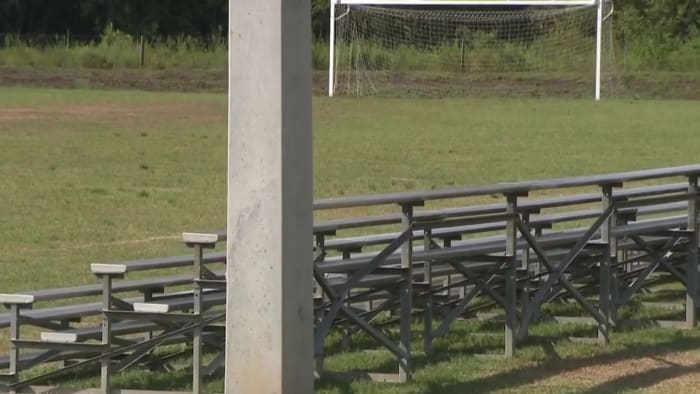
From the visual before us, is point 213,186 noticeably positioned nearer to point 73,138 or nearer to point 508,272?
point 73,138

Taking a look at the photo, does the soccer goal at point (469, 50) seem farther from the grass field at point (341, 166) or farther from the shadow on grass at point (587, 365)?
the shadow on grass at point (587, 365)

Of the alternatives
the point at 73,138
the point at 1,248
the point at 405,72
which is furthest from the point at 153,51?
the point at 1,248

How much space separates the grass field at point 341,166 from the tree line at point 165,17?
18.1m

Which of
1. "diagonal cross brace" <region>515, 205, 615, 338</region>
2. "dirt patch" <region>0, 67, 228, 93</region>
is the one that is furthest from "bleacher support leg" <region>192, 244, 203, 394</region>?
"dirt patch" <region>0, 67, 228, 93</region>

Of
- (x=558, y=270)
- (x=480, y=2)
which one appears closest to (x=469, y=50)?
(x=480, y=2)

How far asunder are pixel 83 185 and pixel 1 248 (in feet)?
17.9

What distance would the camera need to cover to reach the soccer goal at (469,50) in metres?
43.5

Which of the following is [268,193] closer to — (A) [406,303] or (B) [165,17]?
(A) [406,303]

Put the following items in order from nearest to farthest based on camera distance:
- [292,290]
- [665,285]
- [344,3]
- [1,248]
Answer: [292,290], [665,285], [1,248], [344,3]

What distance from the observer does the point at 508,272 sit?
9.05 metres

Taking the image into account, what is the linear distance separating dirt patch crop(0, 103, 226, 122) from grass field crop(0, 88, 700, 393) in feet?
0.15

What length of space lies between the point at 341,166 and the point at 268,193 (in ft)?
51.0

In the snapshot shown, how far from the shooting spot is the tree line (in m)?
58.4

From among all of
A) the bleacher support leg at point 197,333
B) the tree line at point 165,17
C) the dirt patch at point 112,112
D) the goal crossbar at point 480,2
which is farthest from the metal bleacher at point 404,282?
the tree line at point 165,17
